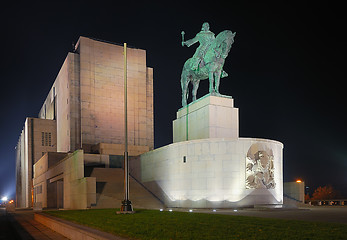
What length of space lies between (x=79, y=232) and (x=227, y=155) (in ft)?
51.6

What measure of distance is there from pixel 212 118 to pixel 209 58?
5352 millimetres

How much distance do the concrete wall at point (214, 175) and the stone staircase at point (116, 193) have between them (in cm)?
185

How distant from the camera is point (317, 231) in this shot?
9.66 metres

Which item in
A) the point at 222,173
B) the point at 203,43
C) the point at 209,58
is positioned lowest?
the point at 222,173

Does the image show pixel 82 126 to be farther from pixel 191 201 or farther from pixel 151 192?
pixel 191 201

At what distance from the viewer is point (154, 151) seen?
31.8 metres

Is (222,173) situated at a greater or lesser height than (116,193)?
greater

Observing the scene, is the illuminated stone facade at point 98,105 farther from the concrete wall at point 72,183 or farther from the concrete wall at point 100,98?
the concrete wall at point 72,183

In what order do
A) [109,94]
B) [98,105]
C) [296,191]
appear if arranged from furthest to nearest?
1. [109,94]
2. [98,105]
3. [296,191]

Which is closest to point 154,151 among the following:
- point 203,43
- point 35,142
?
point 203,43

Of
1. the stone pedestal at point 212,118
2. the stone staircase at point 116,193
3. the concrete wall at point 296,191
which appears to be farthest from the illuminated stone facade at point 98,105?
the concrete wall at point 296,191

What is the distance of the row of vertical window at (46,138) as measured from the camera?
6475 centimetres

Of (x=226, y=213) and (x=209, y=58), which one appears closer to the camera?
(x=226, y=213)

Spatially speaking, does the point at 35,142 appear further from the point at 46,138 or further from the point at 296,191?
the point at 296,191
